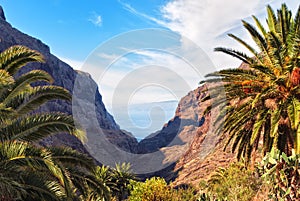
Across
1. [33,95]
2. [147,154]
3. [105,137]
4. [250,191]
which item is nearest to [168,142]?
[147,154]

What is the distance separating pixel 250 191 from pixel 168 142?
454ft

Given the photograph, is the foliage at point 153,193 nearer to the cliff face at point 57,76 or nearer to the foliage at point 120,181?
the foliage at point 120,181

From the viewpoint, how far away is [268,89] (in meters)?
11.1

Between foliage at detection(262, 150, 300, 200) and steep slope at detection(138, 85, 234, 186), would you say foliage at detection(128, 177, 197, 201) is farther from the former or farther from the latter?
steep slope at detection(138, 85, 234, 186)

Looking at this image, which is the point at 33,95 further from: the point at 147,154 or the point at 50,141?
the point at 147,154

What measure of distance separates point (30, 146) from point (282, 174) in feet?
21.2

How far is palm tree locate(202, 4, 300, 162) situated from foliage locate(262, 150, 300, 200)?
4.94 ft

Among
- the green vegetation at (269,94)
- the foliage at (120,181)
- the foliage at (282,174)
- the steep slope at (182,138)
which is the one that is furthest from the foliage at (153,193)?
the steep slope at (182,138)

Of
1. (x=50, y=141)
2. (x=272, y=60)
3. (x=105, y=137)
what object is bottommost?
(x=272, y=60)

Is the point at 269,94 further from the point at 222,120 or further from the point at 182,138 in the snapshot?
the point at 182,138

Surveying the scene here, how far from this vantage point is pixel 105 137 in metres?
119

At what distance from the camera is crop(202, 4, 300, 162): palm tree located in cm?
1085

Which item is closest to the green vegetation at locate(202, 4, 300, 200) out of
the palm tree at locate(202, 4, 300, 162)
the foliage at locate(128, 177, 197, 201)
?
the palm tree at locate(202, 4, 300, 162)

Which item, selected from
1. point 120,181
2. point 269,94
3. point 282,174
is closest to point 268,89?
point 269,94
